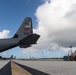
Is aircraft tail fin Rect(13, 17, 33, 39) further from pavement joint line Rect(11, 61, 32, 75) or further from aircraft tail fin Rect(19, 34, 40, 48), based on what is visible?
pavement joint line Rect(11, 61, 32, 75)

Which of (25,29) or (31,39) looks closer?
(31,39)

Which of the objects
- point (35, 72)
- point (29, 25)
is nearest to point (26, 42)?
point (29, 25)

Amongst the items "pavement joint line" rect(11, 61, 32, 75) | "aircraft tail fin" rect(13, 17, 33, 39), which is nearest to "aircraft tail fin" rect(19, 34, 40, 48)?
"aircraft tail fin" rect(13, 17, 33, 39)

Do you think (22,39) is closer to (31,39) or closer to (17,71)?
(31,39)

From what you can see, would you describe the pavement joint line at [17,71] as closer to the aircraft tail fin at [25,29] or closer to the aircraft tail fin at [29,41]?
the aircraft tail fin at [29,41]

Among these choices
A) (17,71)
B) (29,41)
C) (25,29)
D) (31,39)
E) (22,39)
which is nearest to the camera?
(17,71)

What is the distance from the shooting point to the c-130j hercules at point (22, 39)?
1319 inches

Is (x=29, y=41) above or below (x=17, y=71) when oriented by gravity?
above

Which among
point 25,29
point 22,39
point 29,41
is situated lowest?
point 29,41

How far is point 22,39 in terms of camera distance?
35.8 m

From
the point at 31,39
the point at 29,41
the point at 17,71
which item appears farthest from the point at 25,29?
the point at 17,71

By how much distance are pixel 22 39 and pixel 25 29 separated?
5040 mm

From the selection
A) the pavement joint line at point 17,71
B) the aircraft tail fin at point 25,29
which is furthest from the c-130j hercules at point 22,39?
the pavement joint line at point 17,71

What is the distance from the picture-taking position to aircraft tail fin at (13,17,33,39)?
39.5 meters
